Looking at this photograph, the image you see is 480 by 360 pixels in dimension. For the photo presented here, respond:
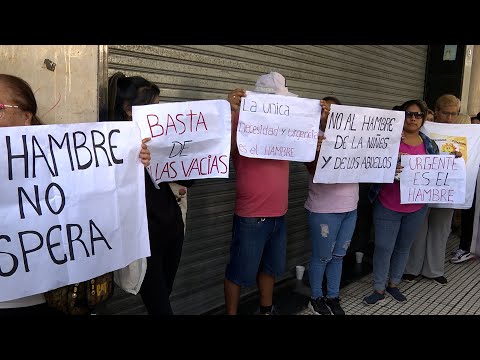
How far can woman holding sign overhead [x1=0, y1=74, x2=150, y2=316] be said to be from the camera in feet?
5.96

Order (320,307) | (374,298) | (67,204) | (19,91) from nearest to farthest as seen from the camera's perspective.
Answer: (19,91)
(67,204)
(320,307)
(374,298)

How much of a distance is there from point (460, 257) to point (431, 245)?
114 centimetres

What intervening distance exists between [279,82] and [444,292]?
3.04 metres

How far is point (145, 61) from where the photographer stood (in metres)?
3.06

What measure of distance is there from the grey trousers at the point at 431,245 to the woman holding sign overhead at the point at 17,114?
4.04 m

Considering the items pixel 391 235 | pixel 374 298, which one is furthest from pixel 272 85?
pixel 374 298

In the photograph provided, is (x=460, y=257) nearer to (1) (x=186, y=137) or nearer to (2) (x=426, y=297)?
(2) (x=426, y=297)

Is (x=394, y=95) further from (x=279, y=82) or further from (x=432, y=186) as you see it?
(x=279, y=82)

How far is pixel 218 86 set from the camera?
3.64m

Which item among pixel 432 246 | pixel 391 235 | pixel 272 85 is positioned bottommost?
pixel 432 246

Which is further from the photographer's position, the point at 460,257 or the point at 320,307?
the point at 460,257

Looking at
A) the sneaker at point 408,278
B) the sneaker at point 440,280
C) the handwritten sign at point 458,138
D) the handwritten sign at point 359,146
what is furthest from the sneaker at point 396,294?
the handwritten sign at point 359,146

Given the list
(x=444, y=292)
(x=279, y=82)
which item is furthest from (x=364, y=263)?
(x=279, y=82)

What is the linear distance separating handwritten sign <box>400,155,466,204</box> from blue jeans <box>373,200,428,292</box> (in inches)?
6.9
